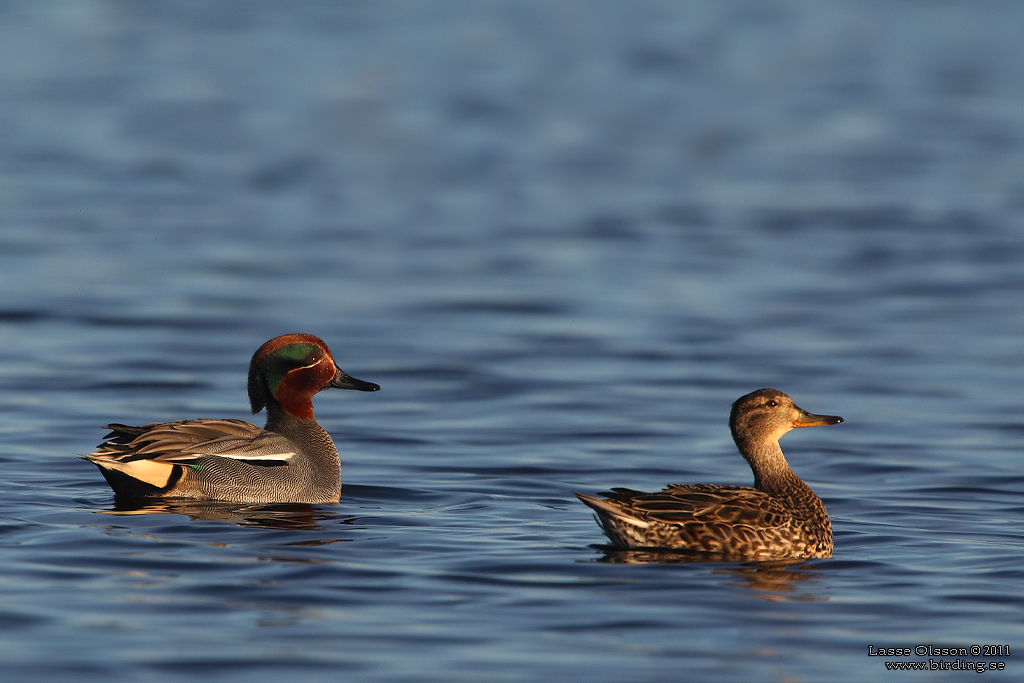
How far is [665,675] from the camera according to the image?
708cm

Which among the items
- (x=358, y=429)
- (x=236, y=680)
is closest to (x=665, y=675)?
(x=236, y=680)

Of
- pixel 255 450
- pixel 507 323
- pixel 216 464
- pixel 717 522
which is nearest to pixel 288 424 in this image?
pixel 255 450

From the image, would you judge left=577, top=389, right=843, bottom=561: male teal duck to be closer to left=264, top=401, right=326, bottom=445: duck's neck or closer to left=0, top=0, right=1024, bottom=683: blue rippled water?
left=0, top=0, right=1024, bottom=683: blue rippled water

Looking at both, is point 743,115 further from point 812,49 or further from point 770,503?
point 770,503

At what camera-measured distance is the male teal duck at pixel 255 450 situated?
32.3 feet

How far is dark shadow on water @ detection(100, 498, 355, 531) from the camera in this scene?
961cm

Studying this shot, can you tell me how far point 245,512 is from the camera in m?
9.91

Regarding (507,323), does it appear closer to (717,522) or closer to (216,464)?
(216,464)

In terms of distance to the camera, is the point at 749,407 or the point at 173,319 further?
the point at 173,319

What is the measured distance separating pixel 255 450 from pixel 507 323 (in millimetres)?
6534

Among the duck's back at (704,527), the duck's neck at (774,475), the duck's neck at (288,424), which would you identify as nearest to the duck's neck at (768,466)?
the duck's neck at (774,475)

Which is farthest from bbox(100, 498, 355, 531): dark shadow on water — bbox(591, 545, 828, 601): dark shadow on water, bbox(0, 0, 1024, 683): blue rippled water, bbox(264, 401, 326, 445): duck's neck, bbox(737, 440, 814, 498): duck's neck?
bbox(737, 440, 814, 498): duck's neck

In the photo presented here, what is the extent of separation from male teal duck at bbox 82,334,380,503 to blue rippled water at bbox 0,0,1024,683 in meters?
0.19

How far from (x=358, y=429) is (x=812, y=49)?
2587 centimetres
